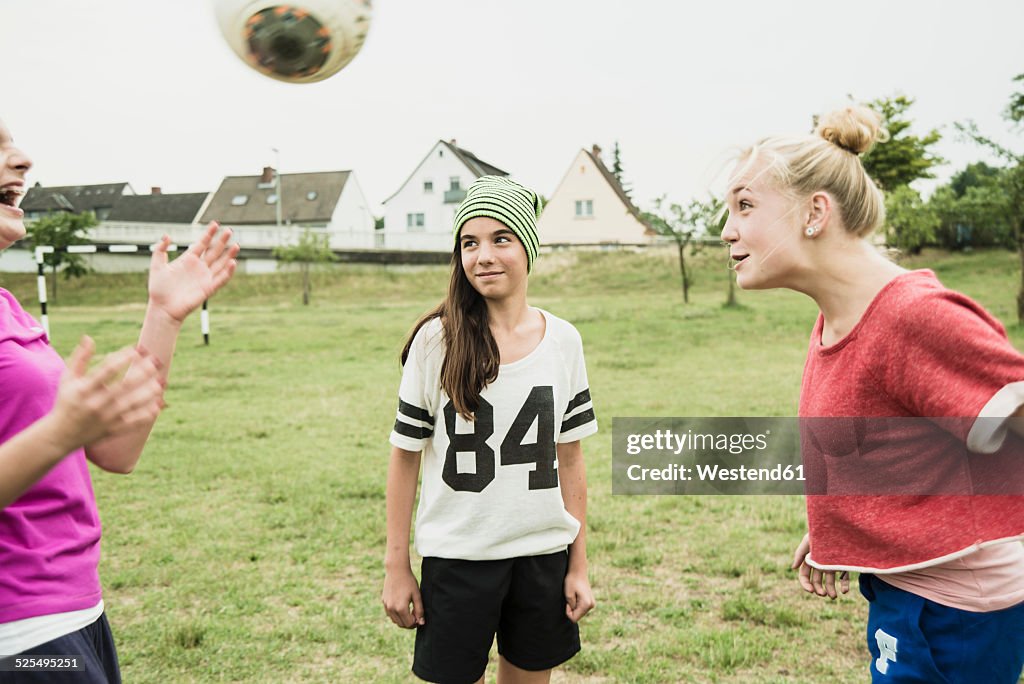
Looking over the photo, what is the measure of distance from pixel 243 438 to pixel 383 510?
289 centimetres

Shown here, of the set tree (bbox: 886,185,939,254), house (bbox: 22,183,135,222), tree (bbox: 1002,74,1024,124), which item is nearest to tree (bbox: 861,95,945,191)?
tree (bbox: 886,185,939,254)

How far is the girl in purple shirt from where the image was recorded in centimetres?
121

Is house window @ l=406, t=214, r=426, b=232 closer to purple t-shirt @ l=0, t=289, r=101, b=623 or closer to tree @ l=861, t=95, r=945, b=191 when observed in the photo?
tree @ l=861, t=95, r=945, b=191

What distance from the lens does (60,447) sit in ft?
3.99

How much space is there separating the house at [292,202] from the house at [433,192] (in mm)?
2234

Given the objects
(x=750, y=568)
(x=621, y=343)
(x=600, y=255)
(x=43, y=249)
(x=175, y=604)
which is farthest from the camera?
(x=600, y=255)

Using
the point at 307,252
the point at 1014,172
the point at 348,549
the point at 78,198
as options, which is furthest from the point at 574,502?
the point at 78,198

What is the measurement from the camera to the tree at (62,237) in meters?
28.3

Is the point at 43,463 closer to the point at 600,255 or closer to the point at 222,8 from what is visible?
the point at 222,8

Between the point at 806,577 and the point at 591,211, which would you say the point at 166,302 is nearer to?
the point at 806,577

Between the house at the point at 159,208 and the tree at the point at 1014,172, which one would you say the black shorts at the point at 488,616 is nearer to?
the tree at the point at 1014,172

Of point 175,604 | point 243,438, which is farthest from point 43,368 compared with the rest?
point 243,438

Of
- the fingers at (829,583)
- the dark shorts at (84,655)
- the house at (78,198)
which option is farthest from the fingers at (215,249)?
the house at (78,198)

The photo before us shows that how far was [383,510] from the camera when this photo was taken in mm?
5344
